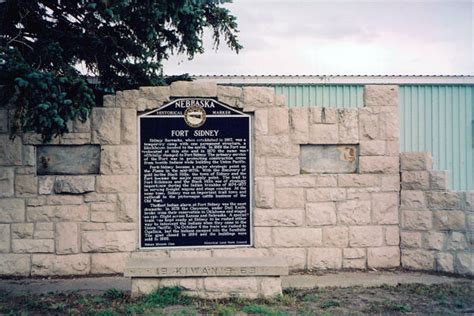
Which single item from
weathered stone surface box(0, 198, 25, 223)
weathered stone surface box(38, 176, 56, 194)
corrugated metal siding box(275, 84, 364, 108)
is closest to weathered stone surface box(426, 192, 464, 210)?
corrugated metal siding box(275, 84, 364, 108)

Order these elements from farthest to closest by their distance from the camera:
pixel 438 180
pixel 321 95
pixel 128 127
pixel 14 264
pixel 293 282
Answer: pixel 321 95 < pixel 438 180 < pixel 128 127 < pixel 14 264 < pixel 293 282

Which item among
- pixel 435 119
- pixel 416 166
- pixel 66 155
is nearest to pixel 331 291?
pixel 416 166

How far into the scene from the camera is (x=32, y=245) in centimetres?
757

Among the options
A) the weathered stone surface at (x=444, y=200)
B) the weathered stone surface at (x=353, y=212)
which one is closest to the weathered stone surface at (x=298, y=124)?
the weathered stone surface at (x=353, y=212)

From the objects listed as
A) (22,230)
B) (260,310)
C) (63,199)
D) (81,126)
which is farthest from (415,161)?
(22,230)

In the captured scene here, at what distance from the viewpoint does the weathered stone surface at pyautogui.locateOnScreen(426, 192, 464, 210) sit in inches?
305

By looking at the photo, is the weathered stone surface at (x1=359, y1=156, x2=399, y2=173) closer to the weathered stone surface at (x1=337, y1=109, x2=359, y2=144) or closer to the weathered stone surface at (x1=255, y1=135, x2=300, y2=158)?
the weathered stone surface at (x1=337, y1=109, x2=359, y2=144)

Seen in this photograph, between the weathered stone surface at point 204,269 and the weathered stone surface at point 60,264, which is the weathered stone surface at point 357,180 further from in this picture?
the weathered stone surface at point 60,264

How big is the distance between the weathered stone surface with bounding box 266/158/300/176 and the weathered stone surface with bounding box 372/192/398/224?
1272 millimetres

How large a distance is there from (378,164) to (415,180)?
59 cm

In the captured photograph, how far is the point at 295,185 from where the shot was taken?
311 inches

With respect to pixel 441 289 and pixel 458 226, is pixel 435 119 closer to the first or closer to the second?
pixel 458 226

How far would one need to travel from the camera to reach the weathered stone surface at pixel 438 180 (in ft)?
25.8

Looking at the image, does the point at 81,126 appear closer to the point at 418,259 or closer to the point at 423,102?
the point at 418,259
